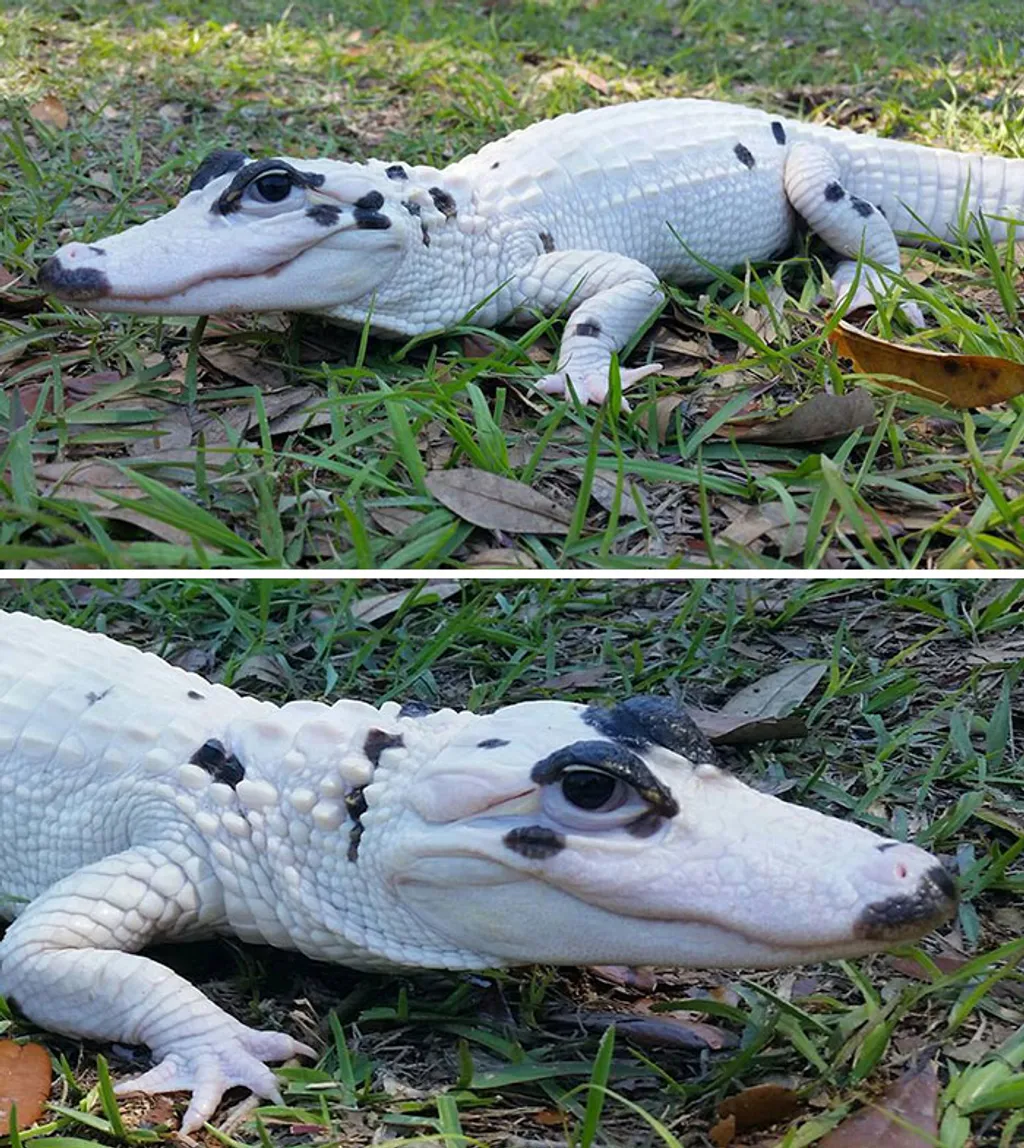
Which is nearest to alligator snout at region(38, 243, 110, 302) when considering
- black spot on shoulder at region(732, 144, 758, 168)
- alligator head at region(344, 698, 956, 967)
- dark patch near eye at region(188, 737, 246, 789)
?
dark patch near eye at region(188, 737, 246, 789)

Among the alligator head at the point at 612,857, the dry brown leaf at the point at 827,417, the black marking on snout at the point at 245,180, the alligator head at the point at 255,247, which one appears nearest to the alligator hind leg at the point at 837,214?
the dry brown leaf at the point at 827,417

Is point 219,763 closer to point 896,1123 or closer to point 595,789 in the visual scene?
point 595,789

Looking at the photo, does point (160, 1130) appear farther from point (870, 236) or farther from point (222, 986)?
point (870, 236)

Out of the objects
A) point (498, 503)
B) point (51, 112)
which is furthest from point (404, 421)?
point (51, 112)

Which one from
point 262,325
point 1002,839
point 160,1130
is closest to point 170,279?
point 262,325

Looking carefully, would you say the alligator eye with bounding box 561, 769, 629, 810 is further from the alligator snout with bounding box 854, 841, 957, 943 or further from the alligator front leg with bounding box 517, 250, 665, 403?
the alligator front leg with bounding box 517, 250, 665, 403
